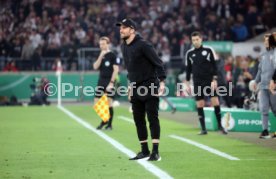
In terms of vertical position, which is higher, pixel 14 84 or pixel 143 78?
pixel 143 78

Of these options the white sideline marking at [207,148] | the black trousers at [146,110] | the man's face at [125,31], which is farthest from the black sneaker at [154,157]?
the man's face at [125,31]

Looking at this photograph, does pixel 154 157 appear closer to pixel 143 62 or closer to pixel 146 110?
pixel 146 110

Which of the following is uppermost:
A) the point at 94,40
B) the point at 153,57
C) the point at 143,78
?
the point at 94,40

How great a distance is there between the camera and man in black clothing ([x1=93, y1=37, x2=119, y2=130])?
61.4 ft

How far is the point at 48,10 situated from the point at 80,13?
4.90ft

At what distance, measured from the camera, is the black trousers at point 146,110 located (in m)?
11.9

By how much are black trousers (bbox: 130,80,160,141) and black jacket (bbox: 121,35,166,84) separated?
0.12 m

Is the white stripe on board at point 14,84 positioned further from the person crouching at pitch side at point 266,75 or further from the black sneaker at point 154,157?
the black sneaker at point 154,157

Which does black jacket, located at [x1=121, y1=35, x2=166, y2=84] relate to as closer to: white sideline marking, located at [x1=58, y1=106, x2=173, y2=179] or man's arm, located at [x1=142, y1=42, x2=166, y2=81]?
man's arm, located at [x1=142, y1=42, x2=166, y2=81]

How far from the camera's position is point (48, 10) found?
118 feet

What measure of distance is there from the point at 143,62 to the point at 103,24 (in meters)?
24.0

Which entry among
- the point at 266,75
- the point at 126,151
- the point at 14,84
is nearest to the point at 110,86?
the point at 266,75

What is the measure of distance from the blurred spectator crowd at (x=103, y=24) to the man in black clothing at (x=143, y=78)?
68.0 feet

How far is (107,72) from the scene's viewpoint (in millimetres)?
19000
